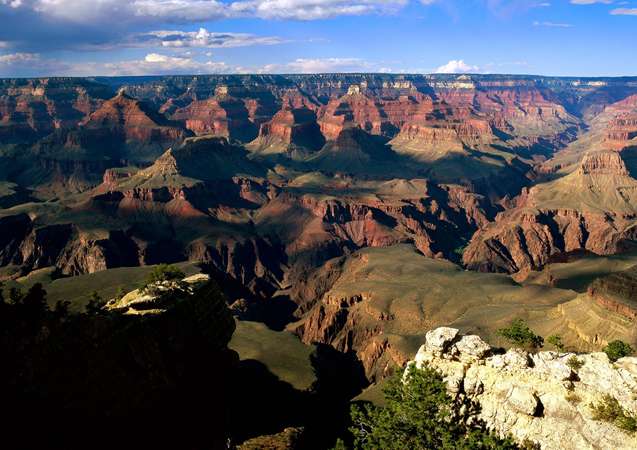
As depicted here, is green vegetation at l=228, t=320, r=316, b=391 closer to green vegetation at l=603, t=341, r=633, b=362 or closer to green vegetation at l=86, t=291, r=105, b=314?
green vegetation at l=86, t=291, r=105, b=314

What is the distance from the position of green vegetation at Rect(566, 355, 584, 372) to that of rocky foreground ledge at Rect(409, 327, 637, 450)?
0.21ft

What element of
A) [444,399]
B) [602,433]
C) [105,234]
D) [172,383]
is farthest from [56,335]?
[105,234]

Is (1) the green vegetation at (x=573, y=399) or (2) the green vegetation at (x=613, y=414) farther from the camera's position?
(1) the green vegetation at (x=573, y=399)

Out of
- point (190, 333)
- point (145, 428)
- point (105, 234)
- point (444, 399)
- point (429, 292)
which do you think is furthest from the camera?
point (105, 234)

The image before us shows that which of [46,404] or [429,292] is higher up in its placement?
[46,404]

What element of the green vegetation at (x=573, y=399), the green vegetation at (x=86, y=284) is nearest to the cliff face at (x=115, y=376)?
the green vegetation at (x=573, y=399)

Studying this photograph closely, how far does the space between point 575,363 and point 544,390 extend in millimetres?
3379

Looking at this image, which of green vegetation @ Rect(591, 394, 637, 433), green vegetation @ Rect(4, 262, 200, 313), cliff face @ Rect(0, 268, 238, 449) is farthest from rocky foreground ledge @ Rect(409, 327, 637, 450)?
green vegetation @ Rect(4, 262, 200, 313)

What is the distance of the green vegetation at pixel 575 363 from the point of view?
39.5 metres

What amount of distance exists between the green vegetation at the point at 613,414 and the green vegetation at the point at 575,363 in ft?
10.3

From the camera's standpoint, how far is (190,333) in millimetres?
57500

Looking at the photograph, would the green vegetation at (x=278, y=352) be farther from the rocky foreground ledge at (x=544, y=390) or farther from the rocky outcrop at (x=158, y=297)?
the rocky foreground ledge at (x=544, y=390)

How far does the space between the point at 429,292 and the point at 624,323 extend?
4787 cm

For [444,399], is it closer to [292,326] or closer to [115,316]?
[115,316]
